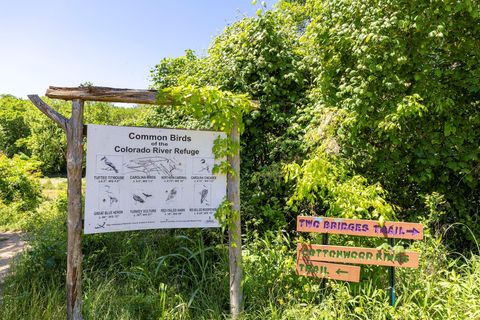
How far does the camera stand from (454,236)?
166 inches

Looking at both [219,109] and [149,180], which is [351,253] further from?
[149,180]

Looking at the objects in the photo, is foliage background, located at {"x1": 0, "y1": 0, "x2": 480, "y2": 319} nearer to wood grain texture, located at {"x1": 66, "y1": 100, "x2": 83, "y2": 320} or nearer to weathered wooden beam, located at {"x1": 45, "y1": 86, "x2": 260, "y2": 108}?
wood grain texture, located at {"x1": 66, "y1": 100, "x2": 83, "y2": 320}

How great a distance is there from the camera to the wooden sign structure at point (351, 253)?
9.65 feet

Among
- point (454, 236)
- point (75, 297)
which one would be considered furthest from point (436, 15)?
point (75, 297)

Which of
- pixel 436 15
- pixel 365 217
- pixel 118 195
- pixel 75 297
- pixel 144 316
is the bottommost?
pixel 144 316

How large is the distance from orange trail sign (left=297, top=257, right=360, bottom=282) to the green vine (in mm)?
764

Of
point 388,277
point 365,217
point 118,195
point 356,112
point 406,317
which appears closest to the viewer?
point 406,317

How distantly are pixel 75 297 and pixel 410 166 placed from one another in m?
3.87

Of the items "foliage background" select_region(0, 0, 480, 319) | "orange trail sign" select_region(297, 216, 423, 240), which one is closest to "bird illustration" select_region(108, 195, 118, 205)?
"foliage background" select_region(0, 0, 480, 319)

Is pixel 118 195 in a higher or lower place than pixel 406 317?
higher

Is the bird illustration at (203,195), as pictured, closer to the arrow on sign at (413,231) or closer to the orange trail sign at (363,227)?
the orange trail sign at (363,227)

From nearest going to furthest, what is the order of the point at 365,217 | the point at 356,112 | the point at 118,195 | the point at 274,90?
the point at 118,195
the point at 365,217
the point at 356,112
the point at 274,90

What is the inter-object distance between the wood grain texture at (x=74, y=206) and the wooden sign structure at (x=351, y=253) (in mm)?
1957

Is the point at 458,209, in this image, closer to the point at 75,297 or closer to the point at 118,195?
the point at 118,195
